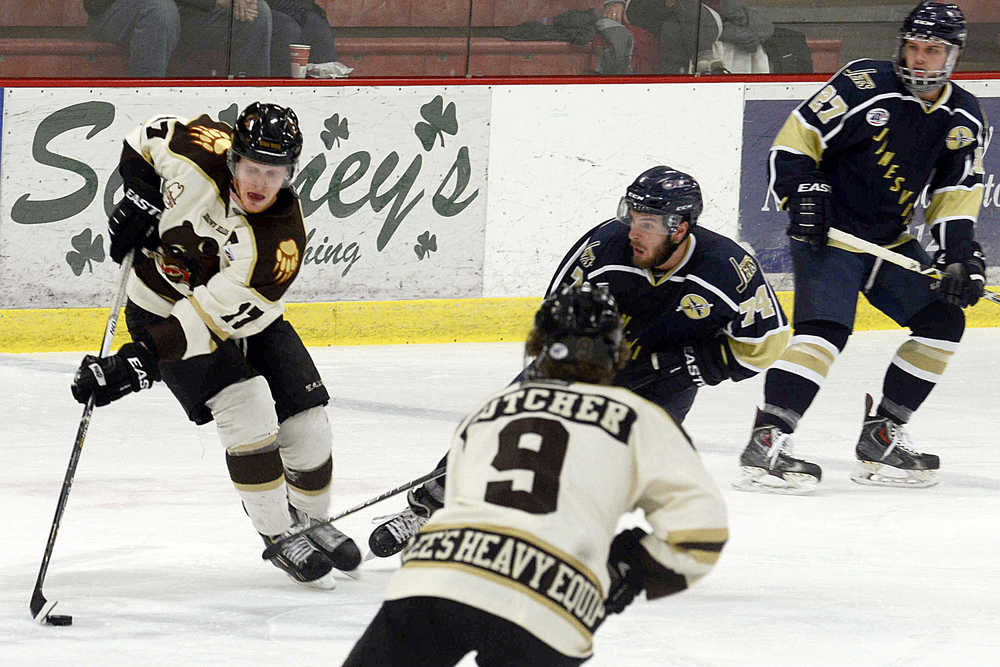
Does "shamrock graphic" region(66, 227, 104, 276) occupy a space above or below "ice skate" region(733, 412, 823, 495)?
above

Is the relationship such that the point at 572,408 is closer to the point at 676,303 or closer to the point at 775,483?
the point at 676,303

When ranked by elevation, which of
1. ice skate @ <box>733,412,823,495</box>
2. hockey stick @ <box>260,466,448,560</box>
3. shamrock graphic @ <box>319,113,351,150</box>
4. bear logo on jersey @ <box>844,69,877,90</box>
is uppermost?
bear logo on jersey @ <box>844,69,877,90</box>

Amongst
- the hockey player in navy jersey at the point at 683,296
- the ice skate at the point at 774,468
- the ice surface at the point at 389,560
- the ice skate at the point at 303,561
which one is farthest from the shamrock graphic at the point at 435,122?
the ice skate at the point at 303,561

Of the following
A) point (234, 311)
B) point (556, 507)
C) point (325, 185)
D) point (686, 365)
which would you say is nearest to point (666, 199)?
point (686, 365)

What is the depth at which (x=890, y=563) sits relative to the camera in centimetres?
385

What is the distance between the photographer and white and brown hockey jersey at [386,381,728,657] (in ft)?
6.55

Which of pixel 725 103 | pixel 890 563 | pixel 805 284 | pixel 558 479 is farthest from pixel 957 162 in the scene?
pixel 558 479

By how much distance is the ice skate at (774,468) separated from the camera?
4.46 m

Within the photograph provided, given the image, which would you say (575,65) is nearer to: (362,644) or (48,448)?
(48,448)

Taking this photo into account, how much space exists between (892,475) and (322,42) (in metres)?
2.65

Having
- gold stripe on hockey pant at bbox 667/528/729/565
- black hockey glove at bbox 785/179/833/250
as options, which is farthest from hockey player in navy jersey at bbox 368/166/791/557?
gold stripe on hockey pant at bbox 667/528/729/565

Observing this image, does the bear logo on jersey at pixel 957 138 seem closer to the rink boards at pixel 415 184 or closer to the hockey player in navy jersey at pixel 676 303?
the hockey player in navy jersey at pixel 676 303

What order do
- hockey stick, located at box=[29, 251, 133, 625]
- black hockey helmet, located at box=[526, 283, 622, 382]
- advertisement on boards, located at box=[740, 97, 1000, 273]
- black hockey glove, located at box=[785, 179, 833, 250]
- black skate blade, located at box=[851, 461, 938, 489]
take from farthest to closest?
1. advertisement on boards, located at box=[740, 97, 1000, 273]
2. black skate blade, located at box=[851, 461, 938, 489]
3. black hockey glove, located at box=[785, 179, 833, 250]
4. hockey stick, located at box=[29, 251, 133, 625]
5. black hockey helmet, located at box=[526, 283, 622, 382]

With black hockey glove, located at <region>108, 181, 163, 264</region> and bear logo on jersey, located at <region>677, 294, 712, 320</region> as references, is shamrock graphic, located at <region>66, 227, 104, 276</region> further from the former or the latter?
bear logo on jersey, located at <region>677, 294, 712, 320</region>
